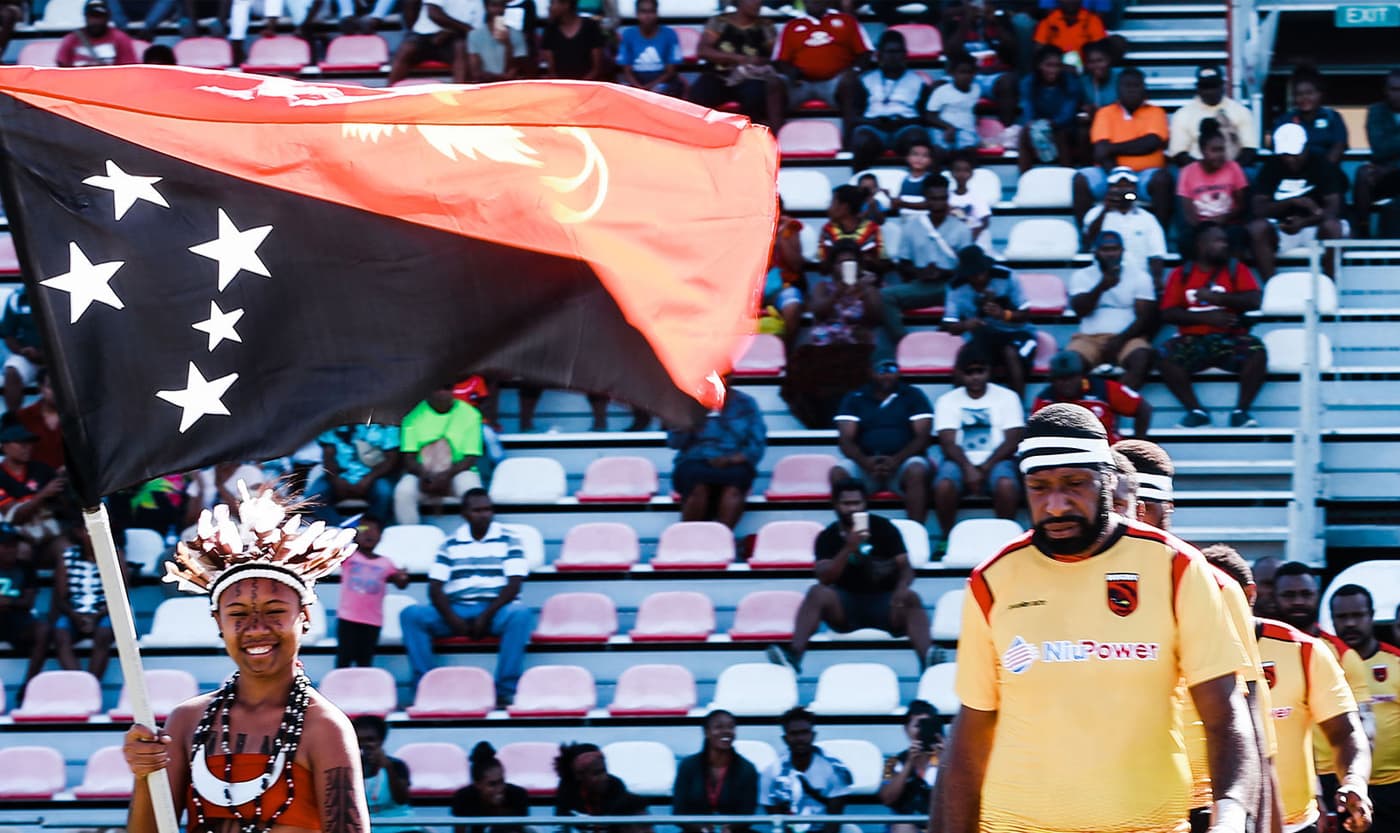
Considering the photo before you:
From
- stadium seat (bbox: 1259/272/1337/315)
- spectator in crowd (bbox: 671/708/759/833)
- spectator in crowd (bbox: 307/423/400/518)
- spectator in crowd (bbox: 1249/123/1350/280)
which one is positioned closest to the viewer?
spectator in crowd (bbox: 671/708/759/833)

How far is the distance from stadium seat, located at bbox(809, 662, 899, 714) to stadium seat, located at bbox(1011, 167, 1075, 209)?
438 centimetres

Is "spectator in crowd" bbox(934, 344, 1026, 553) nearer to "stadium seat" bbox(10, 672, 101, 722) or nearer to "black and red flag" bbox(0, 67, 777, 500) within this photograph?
"stadium seat" bbox(10, 672, 101, 722)

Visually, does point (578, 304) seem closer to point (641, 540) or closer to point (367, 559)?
point (367, 559)

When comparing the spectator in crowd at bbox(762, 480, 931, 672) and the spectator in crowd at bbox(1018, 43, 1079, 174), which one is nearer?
the spectator in crowd at bbox(762, 480, 931, 672)

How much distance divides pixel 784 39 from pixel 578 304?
423 inches

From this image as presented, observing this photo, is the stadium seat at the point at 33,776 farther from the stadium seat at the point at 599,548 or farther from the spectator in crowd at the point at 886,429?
the spectator in crowd at the point at 886,429

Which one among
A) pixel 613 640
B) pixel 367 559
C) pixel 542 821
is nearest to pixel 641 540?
pixel 613 640

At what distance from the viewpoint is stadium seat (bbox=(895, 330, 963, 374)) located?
13.9 meters

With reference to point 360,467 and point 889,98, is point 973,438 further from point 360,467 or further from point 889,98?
point 360,467

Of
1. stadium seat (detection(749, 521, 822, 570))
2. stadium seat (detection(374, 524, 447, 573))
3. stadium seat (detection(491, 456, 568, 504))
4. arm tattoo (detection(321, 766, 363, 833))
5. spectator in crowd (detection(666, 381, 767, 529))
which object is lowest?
stadium seat (detection(374, 524, 447, 573))

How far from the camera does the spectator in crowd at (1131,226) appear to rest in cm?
1388

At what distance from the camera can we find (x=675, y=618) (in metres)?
12.9

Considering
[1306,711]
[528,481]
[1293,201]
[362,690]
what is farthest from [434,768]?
[1293,201]

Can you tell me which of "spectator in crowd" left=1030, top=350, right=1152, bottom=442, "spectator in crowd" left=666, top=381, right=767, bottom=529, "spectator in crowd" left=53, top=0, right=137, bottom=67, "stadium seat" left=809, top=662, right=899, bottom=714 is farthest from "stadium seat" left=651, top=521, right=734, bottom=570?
"spectator in crowd" left=53, top=0, right=137, bottom=67
